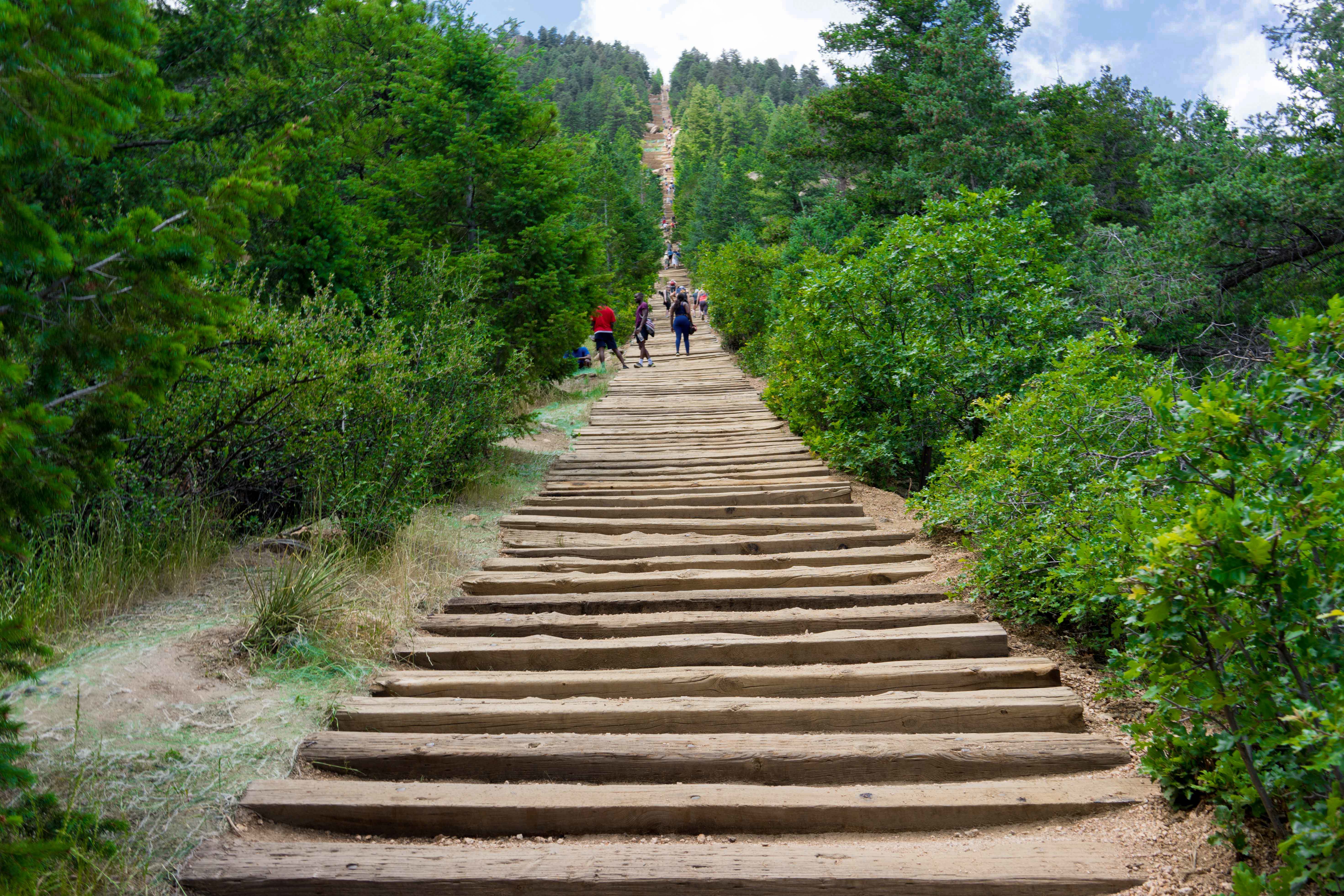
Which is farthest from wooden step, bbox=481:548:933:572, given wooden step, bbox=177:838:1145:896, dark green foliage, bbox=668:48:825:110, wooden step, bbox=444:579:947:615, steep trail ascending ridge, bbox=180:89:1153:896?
dark green foliage, bbox=668:48:825:110

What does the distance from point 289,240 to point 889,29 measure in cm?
1787

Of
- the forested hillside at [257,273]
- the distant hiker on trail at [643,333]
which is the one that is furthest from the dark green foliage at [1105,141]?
the forested hillside at [257,273]

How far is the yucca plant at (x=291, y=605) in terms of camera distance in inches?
174

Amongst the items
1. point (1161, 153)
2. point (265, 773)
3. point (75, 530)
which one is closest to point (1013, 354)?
point (265, 773)

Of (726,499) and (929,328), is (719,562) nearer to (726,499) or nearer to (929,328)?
(726,499)

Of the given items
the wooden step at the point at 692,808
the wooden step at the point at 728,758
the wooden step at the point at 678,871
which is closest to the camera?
the wooden step at the point at 678,871

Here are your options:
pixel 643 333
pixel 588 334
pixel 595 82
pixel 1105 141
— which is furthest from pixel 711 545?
pixel 595 82

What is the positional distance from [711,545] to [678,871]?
3.84 meters

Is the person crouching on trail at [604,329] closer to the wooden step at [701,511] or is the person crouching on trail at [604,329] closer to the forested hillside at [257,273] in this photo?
the forested hillside at [257,273]

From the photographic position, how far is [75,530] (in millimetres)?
4742

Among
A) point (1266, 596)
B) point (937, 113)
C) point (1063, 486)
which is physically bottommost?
point (1063, 486)

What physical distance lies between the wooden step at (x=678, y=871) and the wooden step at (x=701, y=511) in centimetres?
454

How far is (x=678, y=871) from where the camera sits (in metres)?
2.84

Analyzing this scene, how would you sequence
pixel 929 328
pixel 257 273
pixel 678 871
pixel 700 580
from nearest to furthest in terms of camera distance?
pixel 678 871 → pixel 700 580 → pixel 257 273 → pixel 929 328
